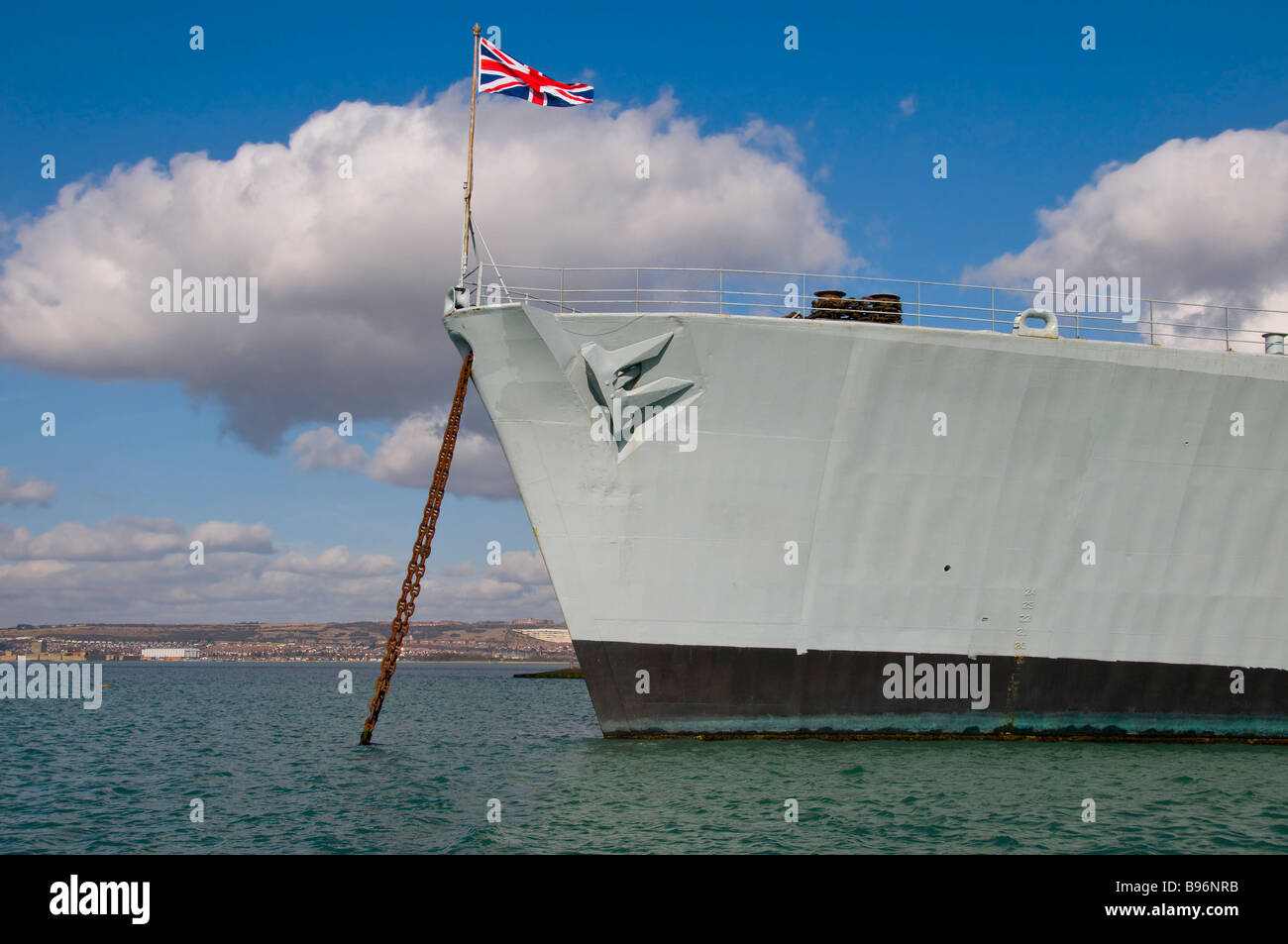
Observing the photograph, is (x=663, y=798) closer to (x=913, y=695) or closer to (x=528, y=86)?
(x=913, y=695)

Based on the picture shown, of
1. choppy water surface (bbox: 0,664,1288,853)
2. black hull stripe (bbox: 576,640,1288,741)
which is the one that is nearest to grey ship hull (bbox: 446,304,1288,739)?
black hull stripe (bbox: 576,640,1288,741)

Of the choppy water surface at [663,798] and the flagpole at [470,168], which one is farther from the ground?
the flagpole at [470,168]

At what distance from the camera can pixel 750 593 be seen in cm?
1670

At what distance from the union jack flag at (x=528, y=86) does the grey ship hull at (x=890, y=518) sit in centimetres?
419

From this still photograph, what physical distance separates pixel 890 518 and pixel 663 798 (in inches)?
268

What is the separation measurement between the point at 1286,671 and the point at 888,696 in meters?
8.34

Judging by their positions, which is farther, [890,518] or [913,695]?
[913,695]

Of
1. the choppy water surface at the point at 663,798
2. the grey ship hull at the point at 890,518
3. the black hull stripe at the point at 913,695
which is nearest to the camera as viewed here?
the choppy water surface at the point at 663,798

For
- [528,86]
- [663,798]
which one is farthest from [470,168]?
[663,798]

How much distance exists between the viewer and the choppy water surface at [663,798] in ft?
37.2

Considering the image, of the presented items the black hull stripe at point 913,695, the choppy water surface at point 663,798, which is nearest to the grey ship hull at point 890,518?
the black hull stripe at point 913,695

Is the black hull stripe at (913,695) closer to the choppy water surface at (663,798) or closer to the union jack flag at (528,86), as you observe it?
the choppy water surface at (663,798)

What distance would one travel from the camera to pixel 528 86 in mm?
17062
